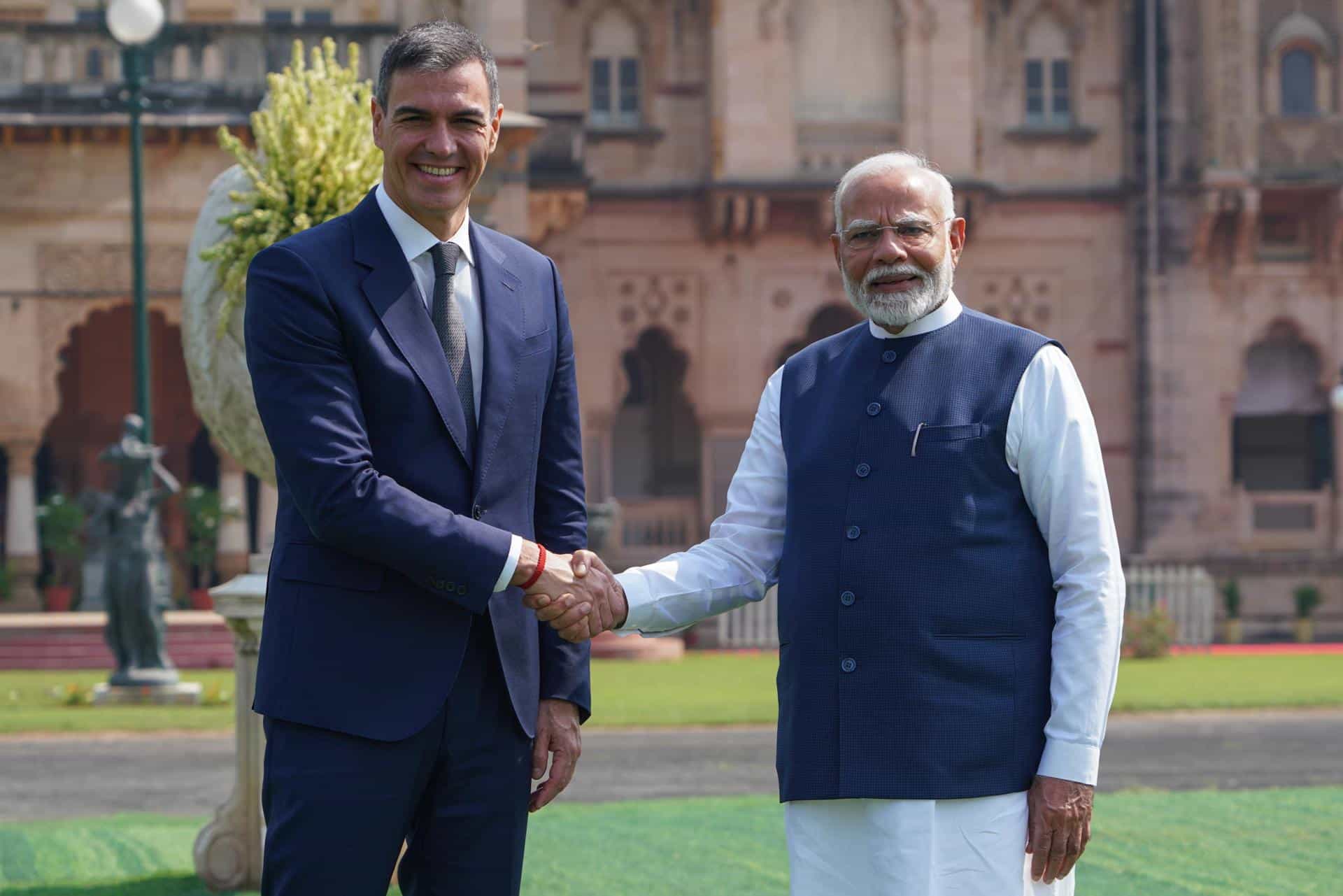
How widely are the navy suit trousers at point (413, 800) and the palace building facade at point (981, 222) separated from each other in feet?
70.8

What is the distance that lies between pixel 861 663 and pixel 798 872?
49cm

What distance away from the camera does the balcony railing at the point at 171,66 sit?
2244 centimetres

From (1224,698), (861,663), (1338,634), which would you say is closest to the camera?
(861,663)

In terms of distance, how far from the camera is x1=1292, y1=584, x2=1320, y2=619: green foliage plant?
26203 millimetres

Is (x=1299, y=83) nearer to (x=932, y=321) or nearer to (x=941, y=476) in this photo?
(x=932, y=321)

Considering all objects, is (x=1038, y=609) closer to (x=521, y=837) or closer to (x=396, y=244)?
(x=521, y=837)

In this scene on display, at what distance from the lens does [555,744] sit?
3988 mm

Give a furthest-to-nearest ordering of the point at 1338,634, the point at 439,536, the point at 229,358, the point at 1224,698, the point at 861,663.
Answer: the point at 1338,634
the point at 1224,698
the point at 229,358
the point at 861,663
the point at 439,536

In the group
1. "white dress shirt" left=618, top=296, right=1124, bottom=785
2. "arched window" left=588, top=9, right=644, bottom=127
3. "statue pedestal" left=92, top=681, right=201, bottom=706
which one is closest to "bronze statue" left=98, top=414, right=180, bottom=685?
"statue pedestal" left=92, top=681, right=201, bottom=706

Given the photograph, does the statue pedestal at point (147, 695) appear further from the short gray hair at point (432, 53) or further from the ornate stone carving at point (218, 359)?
the short gray hair at point (432, 53)

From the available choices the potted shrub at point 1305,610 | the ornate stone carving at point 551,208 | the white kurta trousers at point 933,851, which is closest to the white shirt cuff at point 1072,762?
the white kurta trousers at point 933,851

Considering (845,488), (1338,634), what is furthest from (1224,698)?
(845,488)

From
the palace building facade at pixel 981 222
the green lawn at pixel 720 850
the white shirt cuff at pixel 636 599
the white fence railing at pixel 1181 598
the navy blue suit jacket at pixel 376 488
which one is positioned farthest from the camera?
the palace building facade at pixel 981 222

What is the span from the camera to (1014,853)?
3.79m
